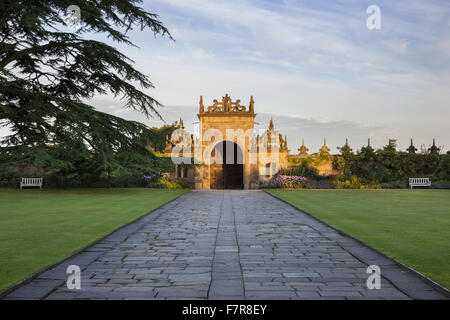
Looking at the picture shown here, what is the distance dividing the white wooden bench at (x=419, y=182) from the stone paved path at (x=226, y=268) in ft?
61.9

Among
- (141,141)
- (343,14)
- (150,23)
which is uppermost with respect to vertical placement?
(150,23)

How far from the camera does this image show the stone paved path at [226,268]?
3594mm

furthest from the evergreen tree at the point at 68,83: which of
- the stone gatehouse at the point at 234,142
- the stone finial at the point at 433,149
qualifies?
the stone finial at the point at 433,149

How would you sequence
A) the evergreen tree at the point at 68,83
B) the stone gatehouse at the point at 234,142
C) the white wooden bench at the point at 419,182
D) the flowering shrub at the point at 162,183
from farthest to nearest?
the stone gatehouse at the point at 234,142 → the white wooden bench at the point at 419,182 → the flowering shrub at the point at 162,183 → the evergreen tree at the point at 68,83

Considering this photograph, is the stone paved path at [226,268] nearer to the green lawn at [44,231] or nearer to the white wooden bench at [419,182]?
the green lawn at [44,231]

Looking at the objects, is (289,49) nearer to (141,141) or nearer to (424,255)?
(141,141)

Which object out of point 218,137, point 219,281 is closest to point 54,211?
point 219,281

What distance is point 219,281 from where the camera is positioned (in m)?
3.95

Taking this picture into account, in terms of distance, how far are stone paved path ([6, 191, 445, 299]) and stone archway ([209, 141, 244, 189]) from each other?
1801 centimetres

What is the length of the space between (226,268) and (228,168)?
2245cm

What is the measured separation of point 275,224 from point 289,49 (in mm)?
7476

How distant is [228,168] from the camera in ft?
88.3

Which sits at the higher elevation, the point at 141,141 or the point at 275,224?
the point at 141,141

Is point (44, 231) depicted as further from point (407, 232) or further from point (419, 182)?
Answer: point (419, 182)
